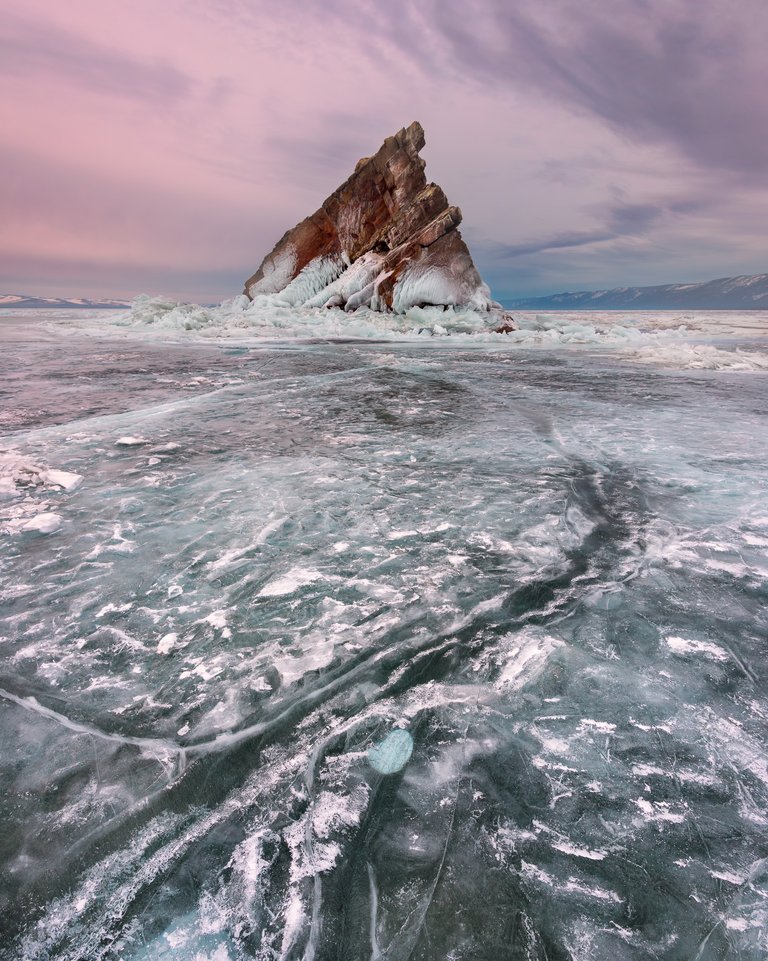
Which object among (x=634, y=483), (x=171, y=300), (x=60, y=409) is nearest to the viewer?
(x=634, y=483)

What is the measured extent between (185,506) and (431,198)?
1928 centimetres

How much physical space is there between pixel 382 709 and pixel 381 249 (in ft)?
69.8

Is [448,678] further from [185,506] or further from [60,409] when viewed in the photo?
[60,409]

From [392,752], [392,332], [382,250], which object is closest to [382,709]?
[392,752]

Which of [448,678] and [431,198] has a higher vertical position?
[431,198]

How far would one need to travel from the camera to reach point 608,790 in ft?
3.68

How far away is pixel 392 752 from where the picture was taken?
1.24 meters

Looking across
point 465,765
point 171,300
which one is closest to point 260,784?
point 465,765

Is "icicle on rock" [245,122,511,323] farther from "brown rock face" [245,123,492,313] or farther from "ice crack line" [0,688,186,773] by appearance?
"ice crack line" [0,688,186,773]

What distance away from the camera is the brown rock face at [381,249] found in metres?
17.8

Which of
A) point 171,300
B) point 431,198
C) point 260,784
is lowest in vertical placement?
point 260,784

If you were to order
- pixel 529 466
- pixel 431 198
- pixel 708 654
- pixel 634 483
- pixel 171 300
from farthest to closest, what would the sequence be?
pixel 171 300
pixel 431 198
pixel 529 466
pixel 634 483
pixel 708 654

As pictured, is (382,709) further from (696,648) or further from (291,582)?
(696,648)

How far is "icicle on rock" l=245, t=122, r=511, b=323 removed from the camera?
1778 centimetres
